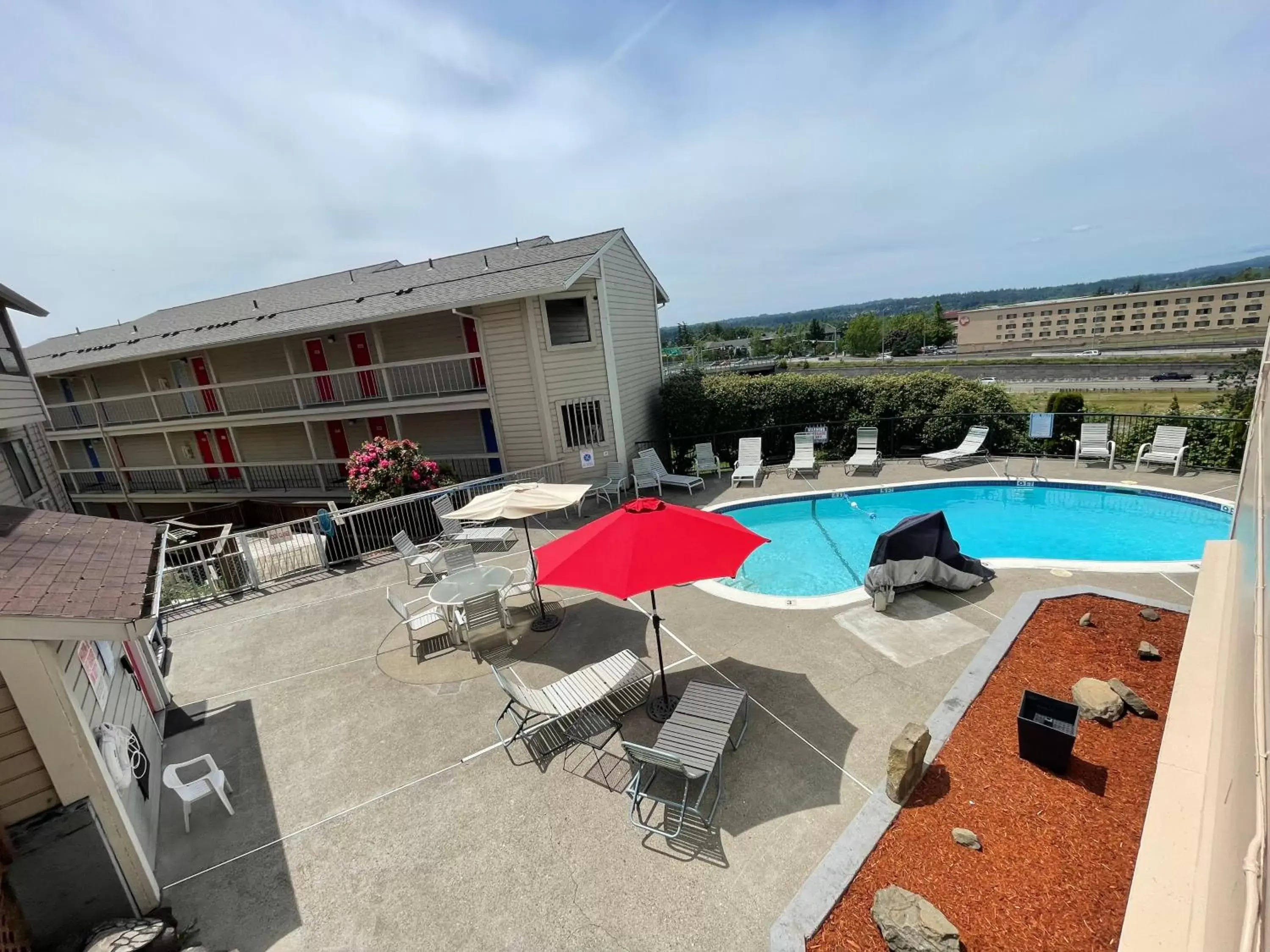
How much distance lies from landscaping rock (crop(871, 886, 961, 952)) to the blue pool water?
230 inches

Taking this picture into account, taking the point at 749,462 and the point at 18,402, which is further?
the point at 749,462

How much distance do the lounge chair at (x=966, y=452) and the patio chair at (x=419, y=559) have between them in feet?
44.3

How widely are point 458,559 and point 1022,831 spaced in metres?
8.16

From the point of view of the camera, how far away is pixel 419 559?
10039mm

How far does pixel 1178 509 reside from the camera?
435 inches

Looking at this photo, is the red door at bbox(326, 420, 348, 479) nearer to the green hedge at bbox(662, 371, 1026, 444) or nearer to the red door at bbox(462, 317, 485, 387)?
the red door at bbox(462, 317, 485, 387)

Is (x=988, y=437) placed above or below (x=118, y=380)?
below

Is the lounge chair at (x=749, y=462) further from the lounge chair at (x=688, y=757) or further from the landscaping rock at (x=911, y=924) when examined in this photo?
the landscaping rock at (x=911, y=924)

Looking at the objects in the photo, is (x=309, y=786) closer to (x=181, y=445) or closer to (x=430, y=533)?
(x=430, y=533)

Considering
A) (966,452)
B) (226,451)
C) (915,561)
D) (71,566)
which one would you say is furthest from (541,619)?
(226,451)

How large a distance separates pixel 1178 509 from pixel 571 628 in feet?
42.6

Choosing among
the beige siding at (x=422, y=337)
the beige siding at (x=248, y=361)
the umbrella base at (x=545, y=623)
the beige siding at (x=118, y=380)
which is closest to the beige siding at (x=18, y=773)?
the umbrella base at (x=545, y=623)

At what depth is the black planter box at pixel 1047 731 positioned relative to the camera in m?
4.44

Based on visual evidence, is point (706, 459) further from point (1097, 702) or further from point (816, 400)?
point (1097, 702)
